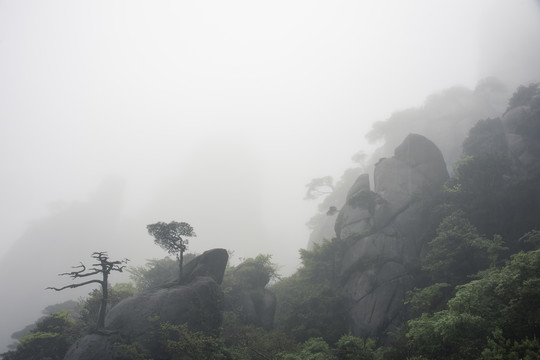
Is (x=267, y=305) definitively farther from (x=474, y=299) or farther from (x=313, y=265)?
(x=474, y=299)

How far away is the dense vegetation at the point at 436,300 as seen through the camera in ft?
27.3

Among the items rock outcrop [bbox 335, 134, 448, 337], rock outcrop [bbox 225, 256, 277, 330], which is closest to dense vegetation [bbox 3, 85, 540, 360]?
rock outcrop [bbox 225, 256, 277, 330]

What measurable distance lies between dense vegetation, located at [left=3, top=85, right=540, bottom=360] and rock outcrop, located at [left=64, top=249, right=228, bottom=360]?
2.26ft

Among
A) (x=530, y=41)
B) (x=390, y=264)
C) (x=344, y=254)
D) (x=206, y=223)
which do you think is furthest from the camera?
(x=206, y=223)

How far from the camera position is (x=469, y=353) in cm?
782

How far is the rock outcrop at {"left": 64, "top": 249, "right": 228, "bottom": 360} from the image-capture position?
42.8 feet

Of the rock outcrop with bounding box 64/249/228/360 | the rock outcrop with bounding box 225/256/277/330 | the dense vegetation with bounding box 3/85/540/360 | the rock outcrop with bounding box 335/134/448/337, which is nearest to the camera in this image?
the dense vegetation with bounding box 3/85/540/360

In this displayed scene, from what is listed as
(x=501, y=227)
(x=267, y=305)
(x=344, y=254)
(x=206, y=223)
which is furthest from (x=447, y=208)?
(x=206, y=223)

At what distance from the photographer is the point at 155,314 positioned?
48.6ft

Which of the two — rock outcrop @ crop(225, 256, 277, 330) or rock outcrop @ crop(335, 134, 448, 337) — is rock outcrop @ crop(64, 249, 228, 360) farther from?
rock outcrop @ crop(335, 134, 448, 337)

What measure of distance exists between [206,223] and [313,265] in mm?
162159

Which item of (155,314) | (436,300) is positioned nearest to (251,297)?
(155,314)

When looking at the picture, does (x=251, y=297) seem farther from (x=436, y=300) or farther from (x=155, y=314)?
(x=436, y=300)

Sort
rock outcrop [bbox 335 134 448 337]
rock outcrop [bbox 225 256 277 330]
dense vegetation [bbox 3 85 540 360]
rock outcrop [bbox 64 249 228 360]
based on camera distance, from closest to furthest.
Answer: dense vegetation [bbox 3 85 540 360] < rock outcrop [bbox 64 249 228 360] < rock outcrop [bbox 335 134 448 337] < rock outcrop [bbox 225 256 277 330]
